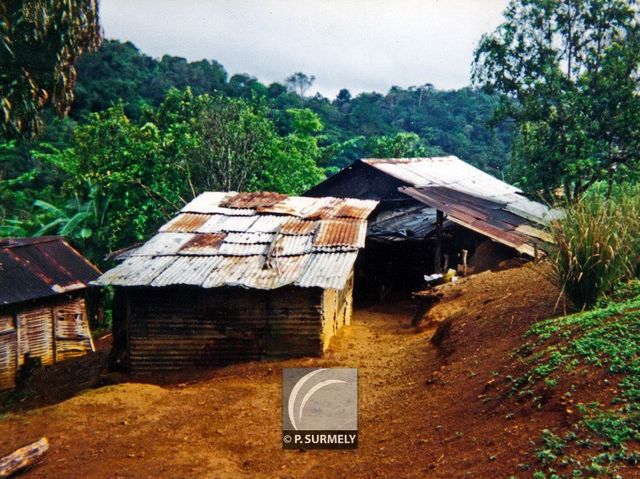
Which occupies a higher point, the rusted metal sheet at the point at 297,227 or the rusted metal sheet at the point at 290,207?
the rusted metal sheet at the point at 290,207

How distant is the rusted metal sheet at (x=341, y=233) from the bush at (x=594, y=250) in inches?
162

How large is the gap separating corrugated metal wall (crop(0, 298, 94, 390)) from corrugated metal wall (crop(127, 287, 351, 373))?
410 centimetres

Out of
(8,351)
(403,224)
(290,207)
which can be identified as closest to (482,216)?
(403,224)

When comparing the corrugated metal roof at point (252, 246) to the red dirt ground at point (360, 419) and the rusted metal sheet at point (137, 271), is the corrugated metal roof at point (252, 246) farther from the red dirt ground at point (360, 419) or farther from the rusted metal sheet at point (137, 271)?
the red dirt ground at point (360, 419)

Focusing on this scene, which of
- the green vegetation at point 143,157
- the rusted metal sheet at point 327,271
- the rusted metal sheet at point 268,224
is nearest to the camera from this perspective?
the rusted metal sheet at point 327,271

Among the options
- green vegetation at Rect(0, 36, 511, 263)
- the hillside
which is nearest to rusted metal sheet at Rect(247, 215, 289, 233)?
green vegetation at Rect(0, 36, 511, 263)

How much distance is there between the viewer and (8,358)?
11250 mm

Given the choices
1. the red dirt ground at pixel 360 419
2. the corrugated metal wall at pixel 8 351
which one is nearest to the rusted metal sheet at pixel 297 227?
the red dirt ground at pixel 360 419

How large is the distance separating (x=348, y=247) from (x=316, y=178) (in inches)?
550

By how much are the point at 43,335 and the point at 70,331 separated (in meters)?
0.76

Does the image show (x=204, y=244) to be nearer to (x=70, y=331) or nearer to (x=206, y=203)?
(x=206, y=203)

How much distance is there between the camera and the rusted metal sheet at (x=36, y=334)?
37.9 feet

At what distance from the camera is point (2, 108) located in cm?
718

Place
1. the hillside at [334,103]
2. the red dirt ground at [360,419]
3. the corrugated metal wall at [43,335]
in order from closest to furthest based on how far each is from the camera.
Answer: the red dirt ground at [360,419], the corrugated metal wall at [43,335], the hillside at [334,103]
